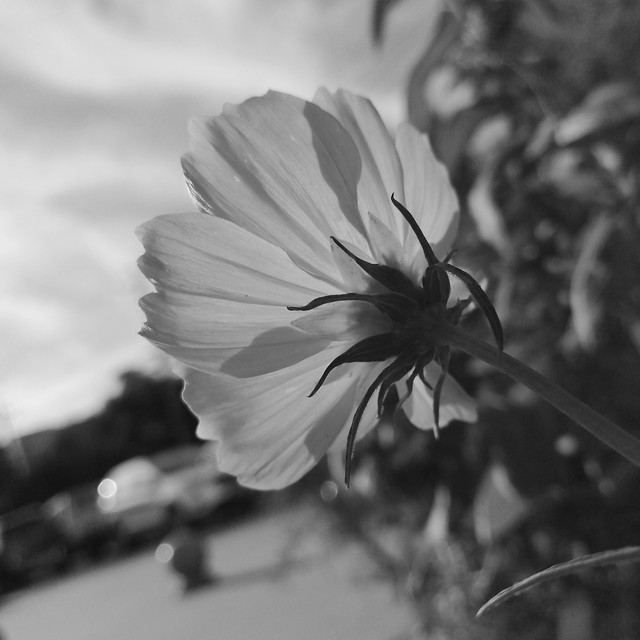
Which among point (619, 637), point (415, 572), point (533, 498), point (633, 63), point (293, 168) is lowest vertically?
point (619, 637)

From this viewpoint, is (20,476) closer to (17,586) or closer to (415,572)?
(17,586)

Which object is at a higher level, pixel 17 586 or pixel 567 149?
pixel 567 149

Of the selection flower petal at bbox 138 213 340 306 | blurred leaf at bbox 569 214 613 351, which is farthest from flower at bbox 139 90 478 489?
blurred leaf at bbox 569 214 613 351

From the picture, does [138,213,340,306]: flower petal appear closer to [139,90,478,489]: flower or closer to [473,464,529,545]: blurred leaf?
[139,90,478,489]: flower

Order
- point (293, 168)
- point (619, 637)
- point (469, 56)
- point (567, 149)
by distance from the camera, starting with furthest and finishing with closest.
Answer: point (619, 637) → point (469, 56) → point (567, 149) → point (293, 168)

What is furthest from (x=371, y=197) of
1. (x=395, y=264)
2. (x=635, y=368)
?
(x=635, y=368)

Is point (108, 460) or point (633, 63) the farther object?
point (108, 460)

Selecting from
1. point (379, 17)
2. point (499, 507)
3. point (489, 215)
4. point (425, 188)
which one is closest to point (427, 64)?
point (379, 17)
